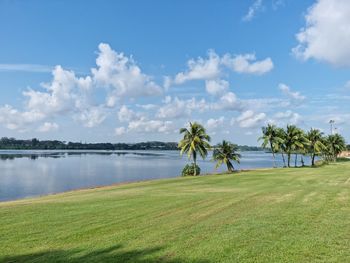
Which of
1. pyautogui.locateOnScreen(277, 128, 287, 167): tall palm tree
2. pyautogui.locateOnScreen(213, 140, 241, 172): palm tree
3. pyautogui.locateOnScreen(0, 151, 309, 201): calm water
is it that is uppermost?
pyautogui.locateOnScreen(277, 128, 287, 167): tall palm tree

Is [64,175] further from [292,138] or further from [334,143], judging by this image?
[334,143]

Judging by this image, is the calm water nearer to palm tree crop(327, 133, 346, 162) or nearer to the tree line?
the tree line

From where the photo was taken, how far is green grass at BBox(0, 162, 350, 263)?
9.26 metres

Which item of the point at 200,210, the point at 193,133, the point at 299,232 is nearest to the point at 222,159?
the point at 193,133

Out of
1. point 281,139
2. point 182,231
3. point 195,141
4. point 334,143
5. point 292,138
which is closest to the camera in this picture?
Result: point 182,231

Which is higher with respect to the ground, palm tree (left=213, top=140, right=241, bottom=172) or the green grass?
palm tree (left=213, top=140, right=241, bottom=172)

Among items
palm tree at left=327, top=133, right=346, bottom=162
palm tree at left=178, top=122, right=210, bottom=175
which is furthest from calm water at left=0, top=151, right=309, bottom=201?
palm tree at left=327, top=133, right=346, bottom=162

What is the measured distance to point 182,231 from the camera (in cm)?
1178

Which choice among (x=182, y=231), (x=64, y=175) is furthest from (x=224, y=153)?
(x=182, y=231)

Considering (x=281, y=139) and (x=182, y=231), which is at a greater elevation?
(x=281, y=139)

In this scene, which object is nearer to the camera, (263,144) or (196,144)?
(196,144)

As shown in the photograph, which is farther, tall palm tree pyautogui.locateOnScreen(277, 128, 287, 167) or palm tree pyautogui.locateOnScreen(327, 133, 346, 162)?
palm tree pyautogui.locateOnScreen(327, 133, 346, 162)

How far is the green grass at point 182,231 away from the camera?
9258 millimetres

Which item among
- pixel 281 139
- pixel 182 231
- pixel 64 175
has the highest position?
pixel 281 139
